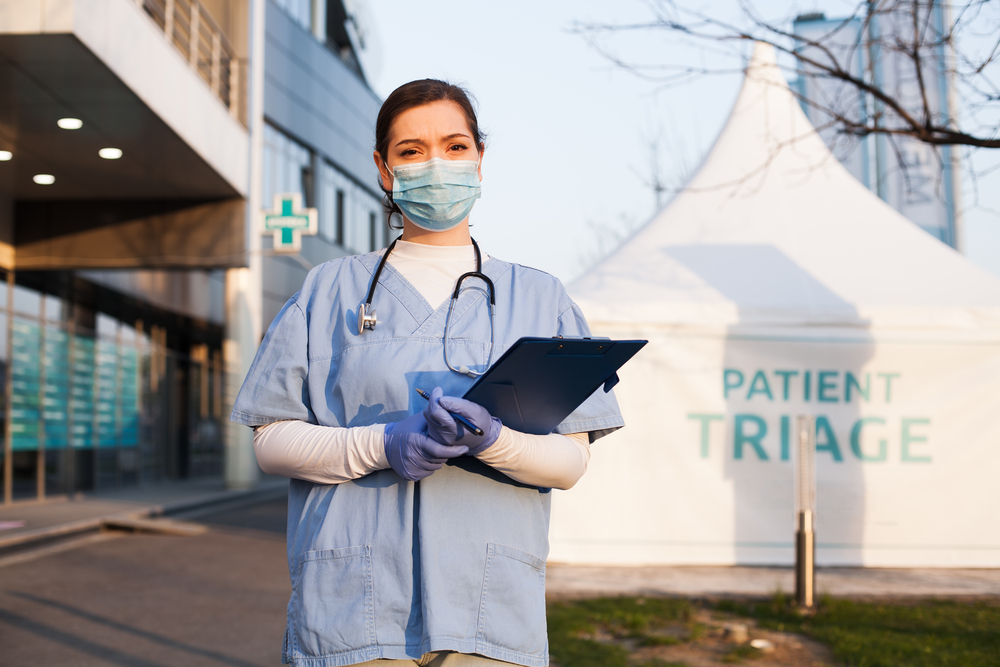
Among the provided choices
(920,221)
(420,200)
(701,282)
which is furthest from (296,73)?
(420,200)

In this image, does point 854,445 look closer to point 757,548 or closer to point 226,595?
point 757,548

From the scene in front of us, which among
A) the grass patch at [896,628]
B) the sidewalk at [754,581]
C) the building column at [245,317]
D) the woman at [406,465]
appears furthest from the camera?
the building column at [245,317]

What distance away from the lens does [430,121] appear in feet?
6.41

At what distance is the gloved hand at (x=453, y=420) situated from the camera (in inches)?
58.9

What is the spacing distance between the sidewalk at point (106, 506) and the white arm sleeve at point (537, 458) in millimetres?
9295

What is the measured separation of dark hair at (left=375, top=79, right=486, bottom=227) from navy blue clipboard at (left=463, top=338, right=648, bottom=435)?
2.29 feet

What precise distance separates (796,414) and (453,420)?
6417mm

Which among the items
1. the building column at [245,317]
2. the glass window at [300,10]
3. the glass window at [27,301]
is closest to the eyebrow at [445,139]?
the glass window at [27,301]

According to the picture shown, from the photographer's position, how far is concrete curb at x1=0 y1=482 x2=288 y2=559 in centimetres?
963

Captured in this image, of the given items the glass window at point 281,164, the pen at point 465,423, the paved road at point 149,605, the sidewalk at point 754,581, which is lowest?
the paved road at point 149,605

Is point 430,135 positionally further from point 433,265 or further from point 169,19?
point 169,19

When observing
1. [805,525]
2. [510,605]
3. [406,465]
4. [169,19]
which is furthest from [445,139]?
[169,19]

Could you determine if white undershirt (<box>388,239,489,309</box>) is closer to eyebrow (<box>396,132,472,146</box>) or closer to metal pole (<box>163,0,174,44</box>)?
eyebrow (<box>396,132,472,146</box>)

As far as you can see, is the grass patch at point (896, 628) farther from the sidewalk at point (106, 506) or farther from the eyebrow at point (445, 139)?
the sidewalk at point (106, 506)
